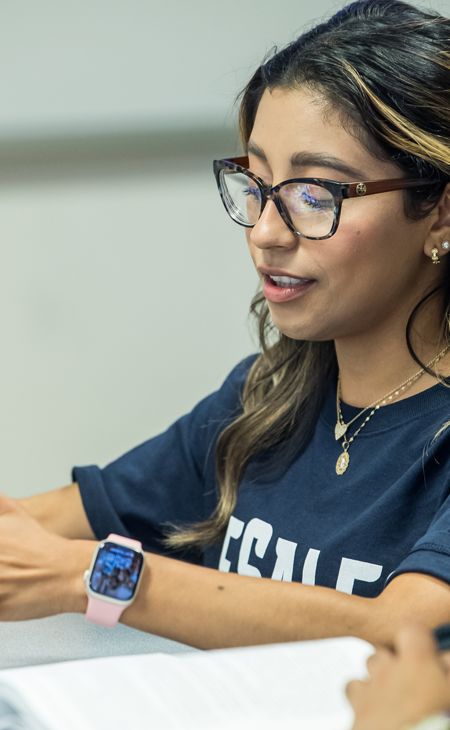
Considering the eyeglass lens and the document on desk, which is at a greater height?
the eyeglass lens

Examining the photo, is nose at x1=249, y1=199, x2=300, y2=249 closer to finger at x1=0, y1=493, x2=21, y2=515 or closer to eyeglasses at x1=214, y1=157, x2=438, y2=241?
eyeglasses at x1=214, y1=157, x2=438, y2=241

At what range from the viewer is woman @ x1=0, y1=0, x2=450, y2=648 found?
2.23 ft

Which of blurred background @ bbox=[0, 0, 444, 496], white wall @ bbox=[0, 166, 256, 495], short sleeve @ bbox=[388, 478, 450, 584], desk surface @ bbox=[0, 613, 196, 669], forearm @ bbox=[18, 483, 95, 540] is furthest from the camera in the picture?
white wall @ bbox=[0, 166, 256, 495]

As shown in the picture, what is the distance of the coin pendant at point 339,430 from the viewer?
3.03 feet

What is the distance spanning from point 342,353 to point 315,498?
20cm

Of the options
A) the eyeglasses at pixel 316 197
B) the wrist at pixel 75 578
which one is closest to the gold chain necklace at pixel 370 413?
the eyeglasses at pixel 316 197

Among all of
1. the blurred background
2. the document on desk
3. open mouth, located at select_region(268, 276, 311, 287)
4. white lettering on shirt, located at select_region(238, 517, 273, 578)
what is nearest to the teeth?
open mouth, located at select_region(268, 276, 311, 287)

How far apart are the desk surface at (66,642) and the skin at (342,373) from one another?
77 millimetres

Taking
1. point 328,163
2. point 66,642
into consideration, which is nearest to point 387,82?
point 328,163

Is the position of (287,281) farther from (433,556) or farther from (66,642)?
(66,642)

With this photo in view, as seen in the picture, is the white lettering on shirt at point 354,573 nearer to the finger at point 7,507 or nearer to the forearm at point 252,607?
the forearm at point 252,607

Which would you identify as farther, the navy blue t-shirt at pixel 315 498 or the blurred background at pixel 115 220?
the blurred background at pixel 115 220

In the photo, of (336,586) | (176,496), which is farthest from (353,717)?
(176,496)

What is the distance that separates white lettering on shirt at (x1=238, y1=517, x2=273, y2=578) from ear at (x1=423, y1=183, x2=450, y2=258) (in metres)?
0.40
